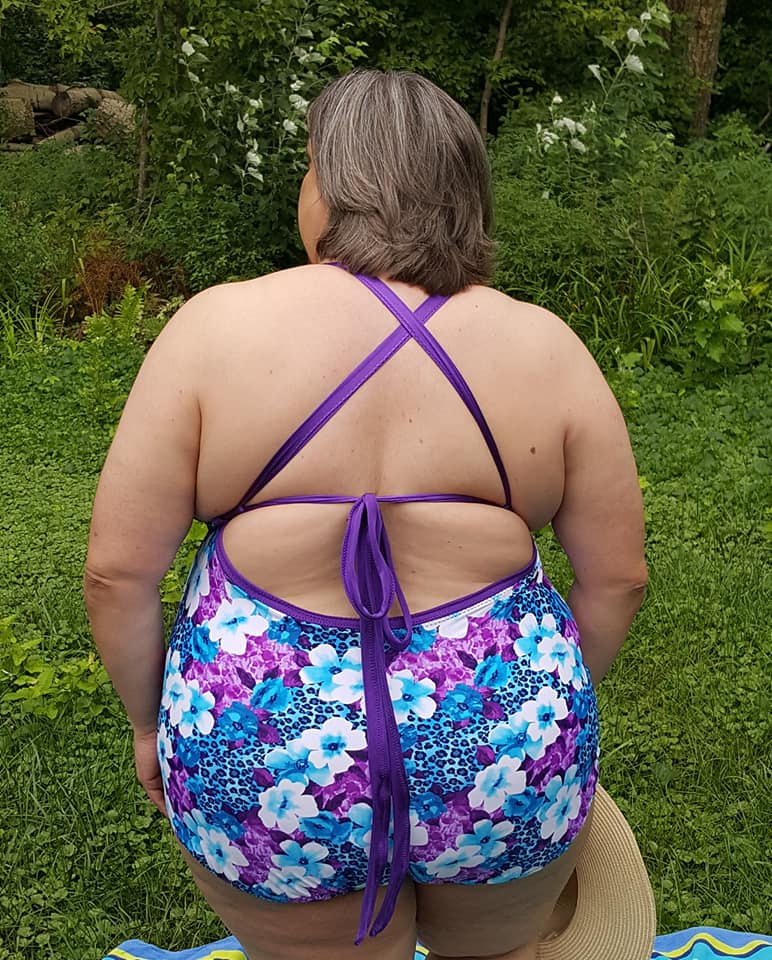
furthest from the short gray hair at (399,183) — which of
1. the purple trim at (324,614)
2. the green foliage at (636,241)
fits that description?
the green foliage at (636,241)

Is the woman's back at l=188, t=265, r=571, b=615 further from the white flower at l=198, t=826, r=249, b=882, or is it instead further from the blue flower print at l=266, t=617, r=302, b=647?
the white flower at l=198, t=826, r=249, b=882

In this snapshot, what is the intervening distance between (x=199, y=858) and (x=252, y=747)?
10.4 inches

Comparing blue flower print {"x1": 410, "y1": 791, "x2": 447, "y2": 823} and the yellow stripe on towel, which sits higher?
blue flower print {"x1": 410, "y1": 791, "x2": 447, "y2": 823}

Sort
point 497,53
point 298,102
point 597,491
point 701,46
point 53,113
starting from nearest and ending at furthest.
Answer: point 597,491, point 298,102, point 497,53, point 701,46, point 53,113

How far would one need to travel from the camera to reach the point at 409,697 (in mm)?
1516

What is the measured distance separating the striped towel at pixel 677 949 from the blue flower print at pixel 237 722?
4.80ft

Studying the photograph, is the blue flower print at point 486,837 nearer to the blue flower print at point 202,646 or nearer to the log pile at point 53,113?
the blue flower print at point 202,646

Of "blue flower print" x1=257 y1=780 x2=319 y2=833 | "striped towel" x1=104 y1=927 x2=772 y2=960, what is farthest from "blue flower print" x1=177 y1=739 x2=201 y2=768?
"striped towel" x1=104 y1=927 x2=772 y2=960

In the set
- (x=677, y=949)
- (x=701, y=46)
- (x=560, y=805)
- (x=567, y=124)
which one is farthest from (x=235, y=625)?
(x=701, y=46)

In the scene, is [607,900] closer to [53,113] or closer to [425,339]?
[425,339]

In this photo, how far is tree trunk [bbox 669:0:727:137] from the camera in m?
9.18

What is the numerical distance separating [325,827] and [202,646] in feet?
1.00

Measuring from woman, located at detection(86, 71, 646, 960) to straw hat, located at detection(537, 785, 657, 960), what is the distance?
496mm

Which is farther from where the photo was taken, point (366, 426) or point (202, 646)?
point (202, 646)
